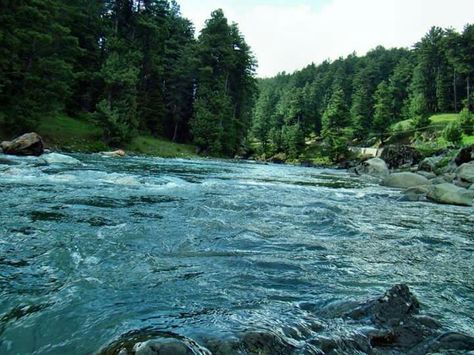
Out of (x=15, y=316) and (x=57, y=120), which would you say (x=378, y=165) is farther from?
(x=15, y=316)

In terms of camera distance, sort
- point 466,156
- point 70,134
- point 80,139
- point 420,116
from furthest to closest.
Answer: point 420,116, point 70,134, point 80,139, point 466,156

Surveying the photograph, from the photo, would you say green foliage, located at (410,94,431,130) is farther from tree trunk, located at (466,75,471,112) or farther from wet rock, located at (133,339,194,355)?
wet rock, located at (133,339,194,355)

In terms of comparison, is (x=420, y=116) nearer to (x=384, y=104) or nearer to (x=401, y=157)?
(x=384, y=104)

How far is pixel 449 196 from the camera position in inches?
523

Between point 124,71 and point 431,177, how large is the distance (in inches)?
1044

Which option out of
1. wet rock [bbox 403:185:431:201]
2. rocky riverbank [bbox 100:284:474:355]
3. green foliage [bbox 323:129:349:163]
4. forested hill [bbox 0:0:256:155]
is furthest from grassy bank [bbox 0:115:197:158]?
rocky riverbank [bbox 100:284:474:355]

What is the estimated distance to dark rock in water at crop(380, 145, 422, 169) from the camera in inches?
1470

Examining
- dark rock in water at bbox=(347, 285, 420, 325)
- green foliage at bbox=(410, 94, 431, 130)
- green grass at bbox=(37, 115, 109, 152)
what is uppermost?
green foliage at bbox=(410, 94, 431, 130)

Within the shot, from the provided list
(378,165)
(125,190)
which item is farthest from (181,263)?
(378,165)

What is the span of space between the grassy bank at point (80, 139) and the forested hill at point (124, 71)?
4.07 feet

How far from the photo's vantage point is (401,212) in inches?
416

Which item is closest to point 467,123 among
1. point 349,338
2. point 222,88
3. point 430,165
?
point 430,165

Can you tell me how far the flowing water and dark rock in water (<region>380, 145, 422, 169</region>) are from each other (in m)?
29.9

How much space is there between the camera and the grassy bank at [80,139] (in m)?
29.0
